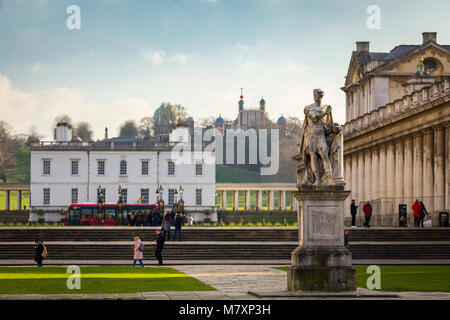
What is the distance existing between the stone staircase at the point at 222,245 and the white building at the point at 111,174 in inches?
2738

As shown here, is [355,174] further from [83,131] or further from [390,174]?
[83,131]

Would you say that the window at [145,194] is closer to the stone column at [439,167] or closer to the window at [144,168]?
the window at [144,168]

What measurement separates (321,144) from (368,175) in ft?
163

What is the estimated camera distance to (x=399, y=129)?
59.8 m

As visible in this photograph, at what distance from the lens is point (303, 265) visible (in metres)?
20.1

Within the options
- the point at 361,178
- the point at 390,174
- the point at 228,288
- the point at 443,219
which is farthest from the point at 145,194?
the point at 228,288

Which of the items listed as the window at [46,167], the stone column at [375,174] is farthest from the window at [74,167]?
the stone column at [375,174]

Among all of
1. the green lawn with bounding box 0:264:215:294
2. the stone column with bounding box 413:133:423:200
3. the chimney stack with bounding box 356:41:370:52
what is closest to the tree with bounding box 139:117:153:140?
the chimney stack with bounding box 356:41:370:52

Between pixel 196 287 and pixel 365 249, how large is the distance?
20.3 m

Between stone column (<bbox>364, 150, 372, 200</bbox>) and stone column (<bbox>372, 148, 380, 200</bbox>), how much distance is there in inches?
47.0

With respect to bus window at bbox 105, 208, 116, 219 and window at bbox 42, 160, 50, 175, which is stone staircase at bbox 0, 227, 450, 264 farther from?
window at bbox 42, 160, 50, 175

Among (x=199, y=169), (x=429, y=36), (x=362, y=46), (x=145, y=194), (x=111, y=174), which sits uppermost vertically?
(x=362, y=46)

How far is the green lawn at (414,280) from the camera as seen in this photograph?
74.0ft
